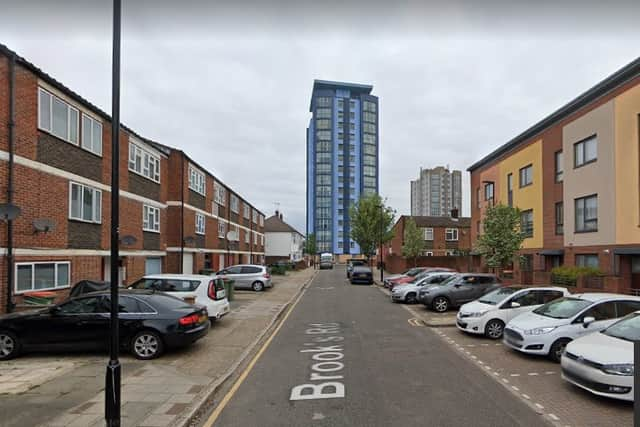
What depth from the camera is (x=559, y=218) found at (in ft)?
79.5

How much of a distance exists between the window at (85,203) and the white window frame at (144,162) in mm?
3496

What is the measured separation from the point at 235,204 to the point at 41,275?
30217mm

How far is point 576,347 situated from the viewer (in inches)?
279

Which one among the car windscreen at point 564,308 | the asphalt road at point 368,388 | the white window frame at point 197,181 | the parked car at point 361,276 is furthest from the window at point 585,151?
the white window frame at point 197,181

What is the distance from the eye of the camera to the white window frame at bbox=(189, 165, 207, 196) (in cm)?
2762

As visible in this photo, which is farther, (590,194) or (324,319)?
(590,194)

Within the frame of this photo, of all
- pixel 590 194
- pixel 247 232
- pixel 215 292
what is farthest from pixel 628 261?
pixel 247 232

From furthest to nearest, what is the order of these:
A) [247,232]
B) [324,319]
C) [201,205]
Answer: [247,232] → [201,205] → [324,319]

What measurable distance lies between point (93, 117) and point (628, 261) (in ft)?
75.4

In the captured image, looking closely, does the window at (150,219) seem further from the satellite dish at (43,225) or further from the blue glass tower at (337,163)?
the blue glass tower at (337,163)

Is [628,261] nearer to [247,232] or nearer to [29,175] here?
[29,175]

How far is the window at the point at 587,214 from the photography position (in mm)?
20781

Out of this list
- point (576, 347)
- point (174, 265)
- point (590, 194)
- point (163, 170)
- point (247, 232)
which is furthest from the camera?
point (247, 232)

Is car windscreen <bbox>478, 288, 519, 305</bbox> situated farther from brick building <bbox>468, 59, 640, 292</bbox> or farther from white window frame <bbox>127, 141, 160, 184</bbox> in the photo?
white window frame <bbox>127, 141, 160, 184</bbox>
